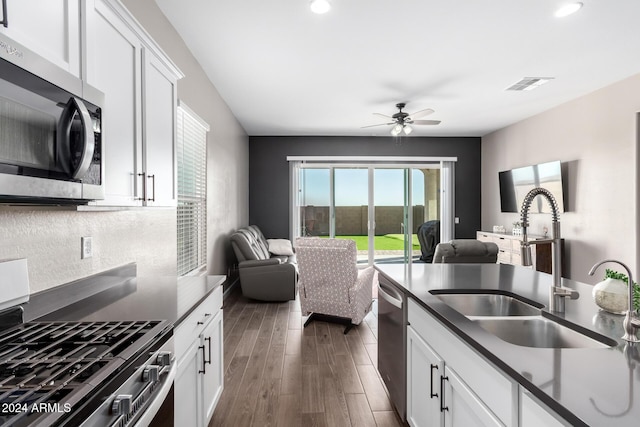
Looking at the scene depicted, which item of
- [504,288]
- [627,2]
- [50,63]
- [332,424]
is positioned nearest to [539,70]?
[627,2]

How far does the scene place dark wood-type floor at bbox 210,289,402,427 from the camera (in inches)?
87.4

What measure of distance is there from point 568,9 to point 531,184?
11.6 ft

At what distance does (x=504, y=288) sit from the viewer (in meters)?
1.83

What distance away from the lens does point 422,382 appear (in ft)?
5.48

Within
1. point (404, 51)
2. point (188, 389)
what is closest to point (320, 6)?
point (404, 51)

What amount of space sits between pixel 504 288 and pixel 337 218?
223 inches

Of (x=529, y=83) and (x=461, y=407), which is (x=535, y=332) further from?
(x=529, y=83)

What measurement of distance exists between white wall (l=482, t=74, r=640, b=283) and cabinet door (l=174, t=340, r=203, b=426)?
4.74 meters

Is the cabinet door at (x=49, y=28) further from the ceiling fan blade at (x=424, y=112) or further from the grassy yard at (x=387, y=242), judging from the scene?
the grassy yard at (x=387, y=242)

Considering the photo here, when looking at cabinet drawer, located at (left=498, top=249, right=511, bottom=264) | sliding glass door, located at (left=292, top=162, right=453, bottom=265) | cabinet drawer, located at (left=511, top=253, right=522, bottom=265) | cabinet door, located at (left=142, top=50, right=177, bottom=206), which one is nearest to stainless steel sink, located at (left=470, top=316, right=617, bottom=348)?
cabinet door, located at (left=142, top=50, right=177, bottom=206)

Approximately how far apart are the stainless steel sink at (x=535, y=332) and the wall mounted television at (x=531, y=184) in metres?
4.20

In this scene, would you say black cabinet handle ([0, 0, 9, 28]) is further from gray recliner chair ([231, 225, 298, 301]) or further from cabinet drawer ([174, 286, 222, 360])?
gray recliner chair ([231, 225, 298, 301])

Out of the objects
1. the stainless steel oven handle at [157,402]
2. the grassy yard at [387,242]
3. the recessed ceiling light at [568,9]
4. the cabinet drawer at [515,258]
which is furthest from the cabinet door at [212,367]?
the grassy yard at [387,242]

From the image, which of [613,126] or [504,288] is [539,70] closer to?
[613,126]
